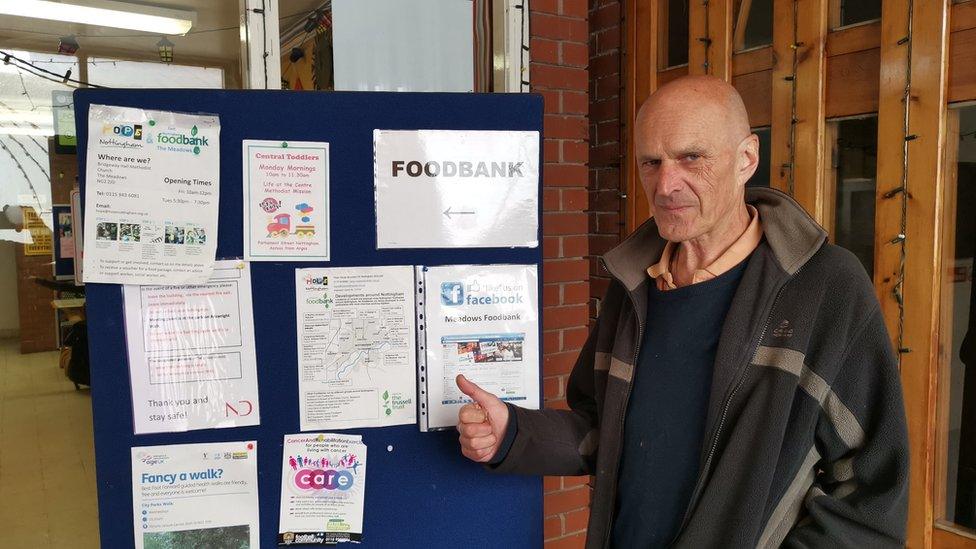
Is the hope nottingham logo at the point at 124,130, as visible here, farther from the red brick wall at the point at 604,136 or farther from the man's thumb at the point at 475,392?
the red brick wall at the point at 604,136

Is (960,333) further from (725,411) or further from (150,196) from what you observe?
(150,196)

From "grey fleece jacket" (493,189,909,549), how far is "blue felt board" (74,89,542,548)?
548 mm

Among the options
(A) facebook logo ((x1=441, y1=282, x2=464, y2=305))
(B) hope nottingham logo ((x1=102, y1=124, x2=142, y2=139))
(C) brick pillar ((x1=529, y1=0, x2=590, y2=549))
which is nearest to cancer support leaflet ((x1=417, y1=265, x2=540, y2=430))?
(A) facebook logo ((x1=441, y1=282, x2=464, y2=305))

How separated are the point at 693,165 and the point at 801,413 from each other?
0.49 metres

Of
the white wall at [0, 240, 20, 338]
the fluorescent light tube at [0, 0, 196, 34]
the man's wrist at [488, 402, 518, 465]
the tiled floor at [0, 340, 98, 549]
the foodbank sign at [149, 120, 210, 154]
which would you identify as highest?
the fluorescent light tube at [0, 0, 196, 34]

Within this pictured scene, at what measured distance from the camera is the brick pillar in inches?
101

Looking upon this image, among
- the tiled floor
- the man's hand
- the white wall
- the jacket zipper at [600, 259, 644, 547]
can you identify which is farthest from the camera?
the tiled floor

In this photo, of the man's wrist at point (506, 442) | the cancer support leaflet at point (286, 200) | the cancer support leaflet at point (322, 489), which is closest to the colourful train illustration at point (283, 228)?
the cancer support leaflet at point (286, 200)

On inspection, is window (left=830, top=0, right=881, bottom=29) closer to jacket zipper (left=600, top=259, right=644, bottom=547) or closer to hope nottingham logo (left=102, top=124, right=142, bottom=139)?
jacket zipper (left=600, top=259, right=644, bottom=547)

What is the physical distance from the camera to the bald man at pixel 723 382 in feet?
3.71

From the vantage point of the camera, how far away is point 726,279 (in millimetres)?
1282

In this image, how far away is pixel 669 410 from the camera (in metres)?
1.30

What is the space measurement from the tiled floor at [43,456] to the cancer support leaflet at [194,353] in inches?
68.8

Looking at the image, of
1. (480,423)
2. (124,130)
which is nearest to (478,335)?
(480,423)
